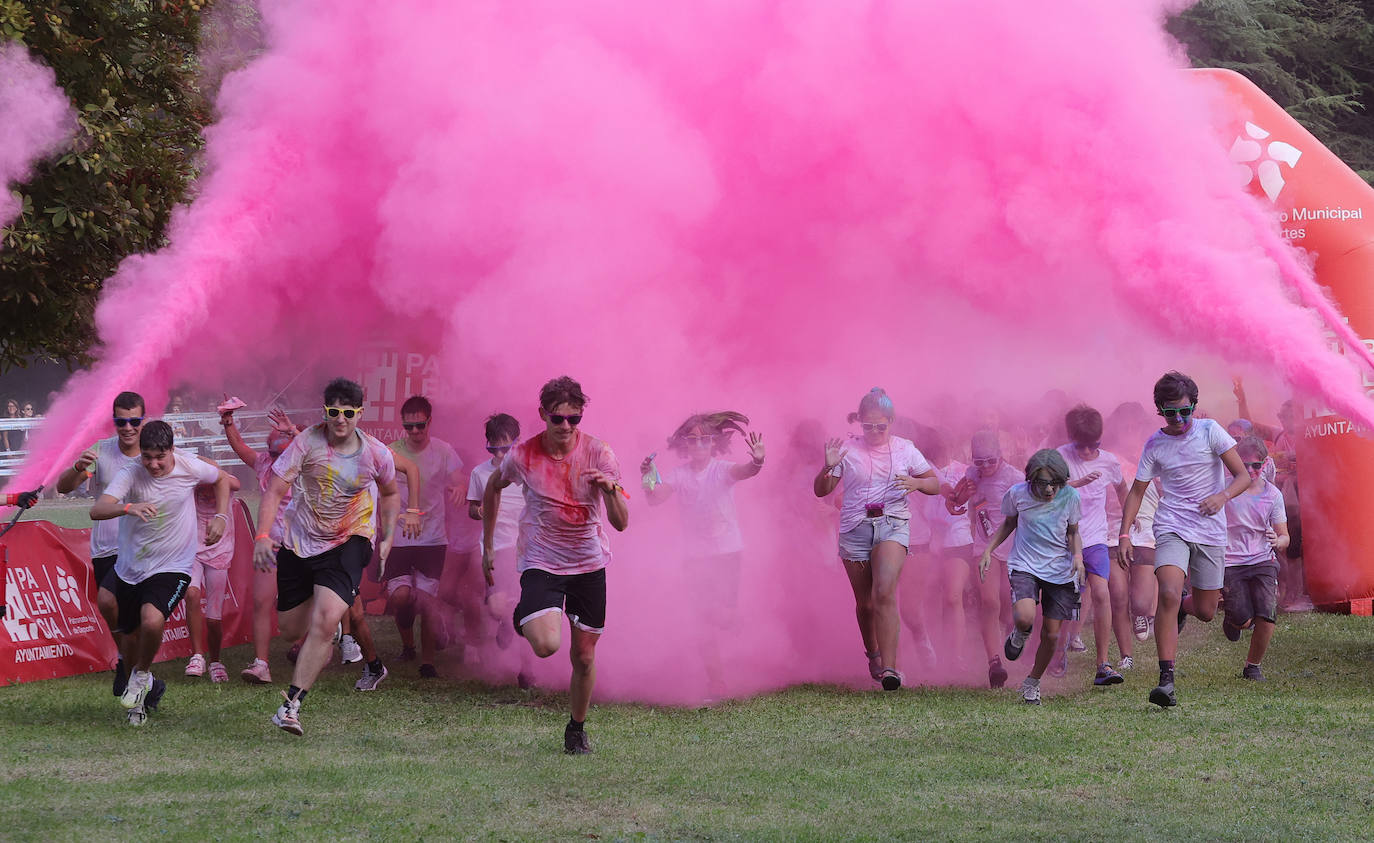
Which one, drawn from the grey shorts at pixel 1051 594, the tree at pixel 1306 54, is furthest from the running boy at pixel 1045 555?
the tree at pixel 1306 54

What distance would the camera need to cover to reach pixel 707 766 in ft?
23.0

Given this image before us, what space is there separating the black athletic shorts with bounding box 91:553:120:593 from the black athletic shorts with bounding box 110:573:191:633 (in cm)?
33

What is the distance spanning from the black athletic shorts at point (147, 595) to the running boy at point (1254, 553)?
22.1ft

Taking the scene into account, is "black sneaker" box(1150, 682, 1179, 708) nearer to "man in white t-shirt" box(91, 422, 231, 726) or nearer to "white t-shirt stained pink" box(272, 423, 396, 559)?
"white t-shirt stained pink" box(272, 423, 396, 559)

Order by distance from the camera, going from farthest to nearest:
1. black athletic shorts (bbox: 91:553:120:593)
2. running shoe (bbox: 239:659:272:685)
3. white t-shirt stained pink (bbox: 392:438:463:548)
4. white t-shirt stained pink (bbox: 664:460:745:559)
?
white t-shirt stained pink (bbox: 392:438:463:548) < running shoe (bbox: 239:659:272:685) < white t-shirt stained pink (bbox: 664:460:745:559) < black athletic shorts (bbox: 91:553:120:593)

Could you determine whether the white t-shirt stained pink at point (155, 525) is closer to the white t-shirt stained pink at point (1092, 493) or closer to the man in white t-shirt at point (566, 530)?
the man in white t-shirt at point (566, 530)

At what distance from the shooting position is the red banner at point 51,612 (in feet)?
32.3

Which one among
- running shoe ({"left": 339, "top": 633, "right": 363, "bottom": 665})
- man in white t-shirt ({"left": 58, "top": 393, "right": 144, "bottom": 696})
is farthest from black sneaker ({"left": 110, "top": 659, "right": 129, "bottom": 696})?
running shoe ({"left": 339, "top": 633, "right": 363, "bottom": 665})

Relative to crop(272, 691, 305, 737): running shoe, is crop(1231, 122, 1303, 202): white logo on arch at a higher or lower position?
higher

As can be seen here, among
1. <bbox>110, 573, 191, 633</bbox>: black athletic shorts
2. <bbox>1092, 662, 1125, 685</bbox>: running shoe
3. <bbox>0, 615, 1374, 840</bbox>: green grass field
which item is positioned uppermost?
<bbox>110, 573, 191, 633</bbox>: black athletic shorts

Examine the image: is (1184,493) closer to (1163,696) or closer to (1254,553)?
(1163,696)

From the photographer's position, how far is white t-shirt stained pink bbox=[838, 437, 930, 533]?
30.9 feet

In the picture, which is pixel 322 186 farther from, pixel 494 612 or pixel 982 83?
pixel 982 83

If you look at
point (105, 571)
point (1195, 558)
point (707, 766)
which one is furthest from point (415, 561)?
point (1195, 558)
